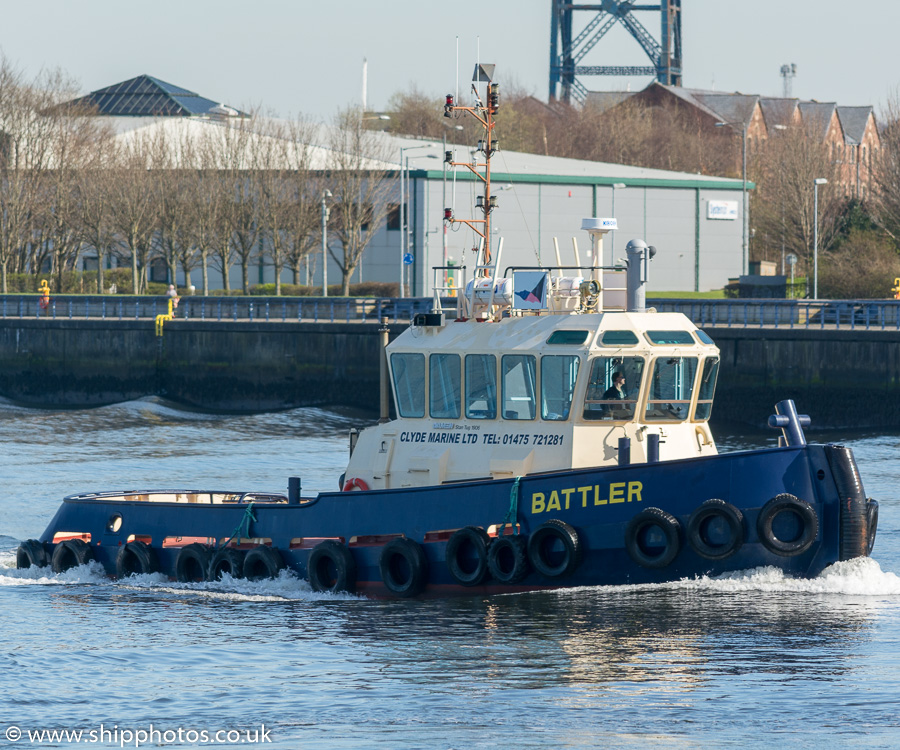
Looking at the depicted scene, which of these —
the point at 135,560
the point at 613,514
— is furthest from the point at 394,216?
the point at 613,514

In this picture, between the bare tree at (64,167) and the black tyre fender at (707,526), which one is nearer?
the black tyre fender at (707,526)

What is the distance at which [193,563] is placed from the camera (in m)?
18.8

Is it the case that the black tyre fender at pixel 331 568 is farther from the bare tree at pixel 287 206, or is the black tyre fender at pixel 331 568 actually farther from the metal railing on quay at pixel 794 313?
the bare tree at pixel 287 206

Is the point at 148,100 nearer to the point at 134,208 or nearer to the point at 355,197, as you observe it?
the point at 134,208

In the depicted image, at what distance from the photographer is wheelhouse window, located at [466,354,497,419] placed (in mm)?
16859

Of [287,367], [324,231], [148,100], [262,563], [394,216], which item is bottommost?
[262,563]

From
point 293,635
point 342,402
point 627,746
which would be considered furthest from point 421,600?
point 342,402

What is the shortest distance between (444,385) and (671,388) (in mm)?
2760

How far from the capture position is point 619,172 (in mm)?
75500

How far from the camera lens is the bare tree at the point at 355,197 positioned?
2680 inches

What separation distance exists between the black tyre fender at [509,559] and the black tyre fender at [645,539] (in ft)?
4.00

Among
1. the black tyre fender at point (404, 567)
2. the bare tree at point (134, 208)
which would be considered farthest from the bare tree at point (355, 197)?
the black tyre fender at point (404, 567)

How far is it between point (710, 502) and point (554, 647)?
232 cm

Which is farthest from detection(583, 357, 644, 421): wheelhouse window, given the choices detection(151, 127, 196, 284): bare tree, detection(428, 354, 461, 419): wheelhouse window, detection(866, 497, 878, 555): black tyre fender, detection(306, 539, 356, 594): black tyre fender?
detection(151, 127, 196, 284): bare tree
